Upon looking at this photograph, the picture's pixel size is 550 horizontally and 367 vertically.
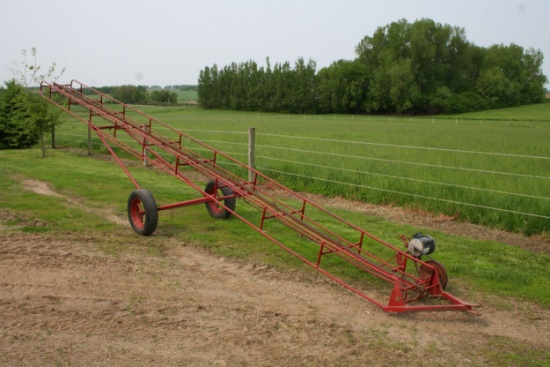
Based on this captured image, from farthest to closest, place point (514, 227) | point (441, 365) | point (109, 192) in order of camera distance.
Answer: point (109, 192) → point (514, 227) → point (441, 365)

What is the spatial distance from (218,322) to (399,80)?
235 feet

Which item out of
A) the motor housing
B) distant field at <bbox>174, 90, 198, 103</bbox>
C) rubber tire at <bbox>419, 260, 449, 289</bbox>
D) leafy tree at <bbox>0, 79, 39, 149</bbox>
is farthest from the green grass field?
distant field at <bbox>174, 90, 198, 103</bbox>

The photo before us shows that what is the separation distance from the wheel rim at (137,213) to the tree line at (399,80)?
67.6 metres

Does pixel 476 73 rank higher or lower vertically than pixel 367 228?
higher

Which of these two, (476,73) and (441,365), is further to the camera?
(476,73)

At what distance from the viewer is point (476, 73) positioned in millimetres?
83688

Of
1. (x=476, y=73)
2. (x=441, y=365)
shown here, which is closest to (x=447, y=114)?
(x=476, y=73)

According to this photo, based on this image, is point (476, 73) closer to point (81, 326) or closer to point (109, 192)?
point (109, 192)

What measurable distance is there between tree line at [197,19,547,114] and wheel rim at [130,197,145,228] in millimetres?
67615

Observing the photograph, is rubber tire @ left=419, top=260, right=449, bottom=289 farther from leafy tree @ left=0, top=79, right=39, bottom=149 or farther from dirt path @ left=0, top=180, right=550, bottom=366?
leafy tree @ left=0, top=79, right=39, bottom=149

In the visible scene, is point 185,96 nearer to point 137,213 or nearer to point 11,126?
point 11,126

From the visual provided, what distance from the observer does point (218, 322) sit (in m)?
5.13

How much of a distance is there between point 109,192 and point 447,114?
67.1 meters

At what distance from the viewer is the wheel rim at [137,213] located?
8.51 metres
